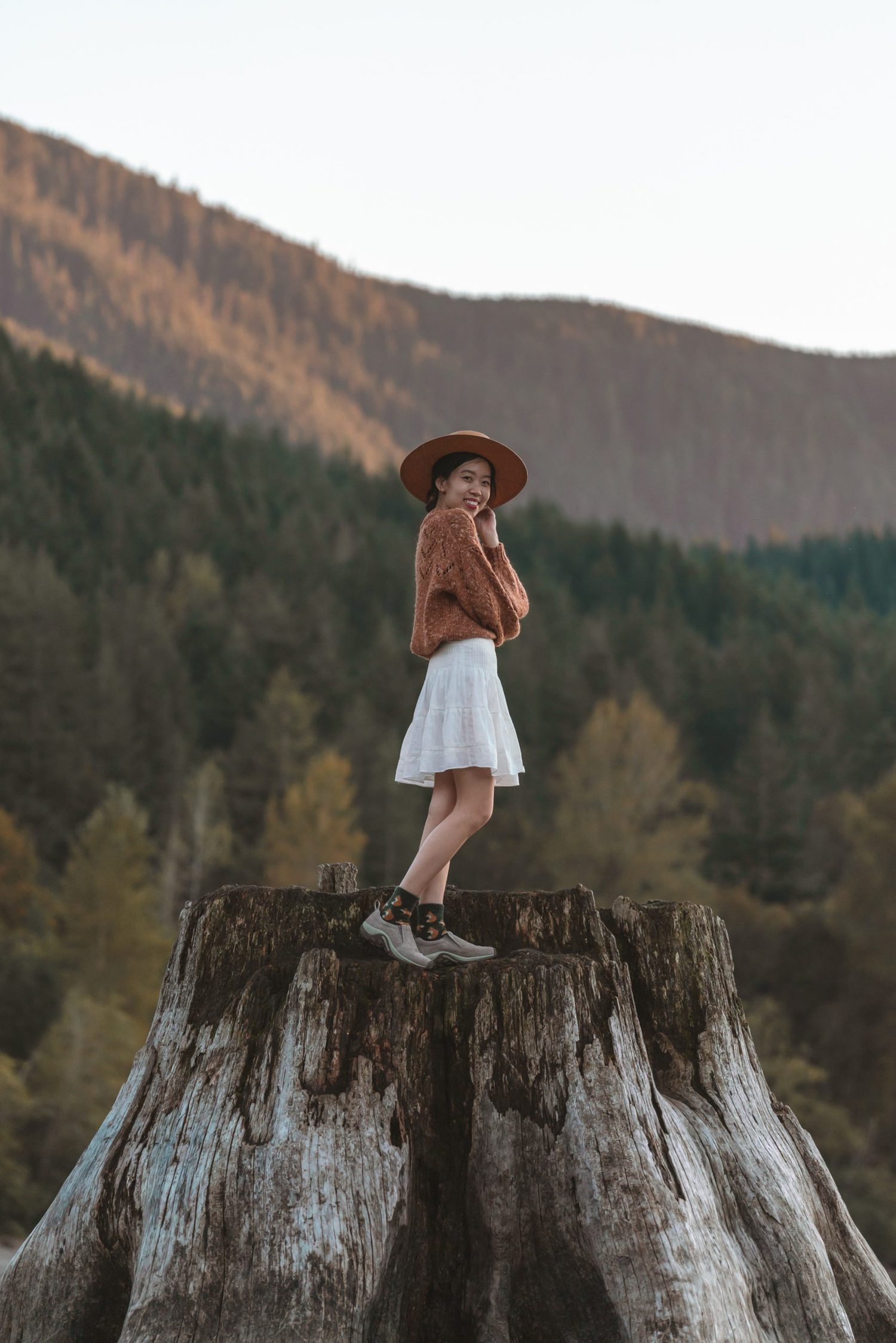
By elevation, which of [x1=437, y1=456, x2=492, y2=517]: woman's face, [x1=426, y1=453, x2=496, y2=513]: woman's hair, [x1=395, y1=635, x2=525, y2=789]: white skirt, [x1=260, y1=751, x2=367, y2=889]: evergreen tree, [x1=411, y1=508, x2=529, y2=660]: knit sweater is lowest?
[x1=395, y1=635, x2=525, y2=789]: white skirt

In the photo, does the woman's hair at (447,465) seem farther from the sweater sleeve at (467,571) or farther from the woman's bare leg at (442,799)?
the woman's bare leg at (442,799)

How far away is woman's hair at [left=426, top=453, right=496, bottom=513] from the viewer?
558cm

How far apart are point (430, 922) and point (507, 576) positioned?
51.5 inches

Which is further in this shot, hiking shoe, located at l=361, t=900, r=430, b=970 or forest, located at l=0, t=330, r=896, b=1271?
forest, located at l=0, t=330, r=896, b=1271

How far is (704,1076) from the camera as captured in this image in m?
4.77

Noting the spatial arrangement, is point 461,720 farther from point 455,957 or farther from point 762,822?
Result: point 762,822

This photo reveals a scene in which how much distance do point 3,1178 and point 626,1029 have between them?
27.2 metres

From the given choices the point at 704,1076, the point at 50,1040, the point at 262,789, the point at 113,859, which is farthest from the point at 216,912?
the point at 262,789

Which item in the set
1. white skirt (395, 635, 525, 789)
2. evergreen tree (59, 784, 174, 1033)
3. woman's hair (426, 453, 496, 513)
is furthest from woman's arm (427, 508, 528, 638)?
evergreen tree (59, 784, 174, 1033)

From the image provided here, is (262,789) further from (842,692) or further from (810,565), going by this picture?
(810,565)

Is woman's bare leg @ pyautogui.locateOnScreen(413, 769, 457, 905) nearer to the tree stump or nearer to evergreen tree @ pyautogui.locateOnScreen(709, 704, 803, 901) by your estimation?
the tree stump

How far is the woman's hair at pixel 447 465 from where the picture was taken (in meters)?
5.58

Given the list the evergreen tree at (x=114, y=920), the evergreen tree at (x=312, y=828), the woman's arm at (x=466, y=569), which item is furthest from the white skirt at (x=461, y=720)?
the evergreen tree at (x=312, y=828)

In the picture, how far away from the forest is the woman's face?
24975 millimetres
